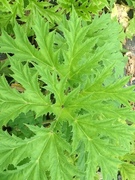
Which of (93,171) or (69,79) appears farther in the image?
(69,79)

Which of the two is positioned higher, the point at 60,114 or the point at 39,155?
the point at 60,114

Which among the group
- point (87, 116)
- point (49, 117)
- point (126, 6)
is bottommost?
point (87, 116)

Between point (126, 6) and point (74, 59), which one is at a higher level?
point (126, 6)

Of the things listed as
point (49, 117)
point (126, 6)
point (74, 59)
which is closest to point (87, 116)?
point (74, 59)

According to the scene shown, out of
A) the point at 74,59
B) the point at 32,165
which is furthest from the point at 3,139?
the point at 74,59

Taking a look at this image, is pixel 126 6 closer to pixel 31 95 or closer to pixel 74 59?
pixel 74 59

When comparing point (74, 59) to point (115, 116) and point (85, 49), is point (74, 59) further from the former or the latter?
point (115, 116)

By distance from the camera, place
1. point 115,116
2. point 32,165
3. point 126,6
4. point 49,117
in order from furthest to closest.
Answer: point 126,6
point 49,117
point 115,116
point 32,165

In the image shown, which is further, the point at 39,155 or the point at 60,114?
the point at 60,114

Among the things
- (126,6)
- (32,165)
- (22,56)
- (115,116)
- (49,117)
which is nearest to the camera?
(32,165)
